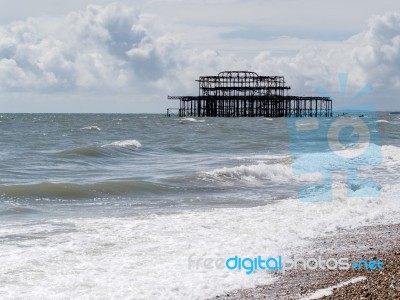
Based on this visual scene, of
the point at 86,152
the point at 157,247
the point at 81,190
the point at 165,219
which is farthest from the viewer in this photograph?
the point at 86,152

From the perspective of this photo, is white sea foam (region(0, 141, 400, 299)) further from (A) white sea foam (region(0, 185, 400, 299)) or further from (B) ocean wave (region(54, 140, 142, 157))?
(B) ocean wave (region(54, 140, 142, 157))

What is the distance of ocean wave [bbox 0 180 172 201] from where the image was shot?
14.0 m

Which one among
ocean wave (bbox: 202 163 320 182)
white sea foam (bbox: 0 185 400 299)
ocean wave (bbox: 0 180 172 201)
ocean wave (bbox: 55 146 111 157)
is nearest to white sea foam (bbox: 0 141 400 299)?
white sea foam (bbox: 0 185 400 299)

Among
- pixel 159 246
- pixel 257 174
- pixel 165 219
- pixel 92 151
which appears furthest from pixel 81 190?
pixel 92 151

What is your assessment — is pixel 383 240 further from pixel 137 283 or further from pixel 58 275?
pixel 58 275

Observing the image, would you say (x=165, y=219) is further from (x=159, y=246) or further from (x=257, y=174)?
(x=257, y=174)

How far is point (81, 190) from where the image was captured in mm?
14609

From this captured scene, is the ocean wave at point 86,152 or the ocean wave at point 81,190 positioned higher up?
the ocean wave at point 86,152

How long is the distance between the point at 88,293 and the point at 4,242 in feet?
8.84

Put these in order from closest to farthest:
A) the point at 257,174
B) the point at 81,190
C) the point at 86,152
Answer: the point at 81,190, the point at 257,174, the point at 86,152

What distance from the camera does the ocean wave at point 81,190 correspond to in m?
14.0

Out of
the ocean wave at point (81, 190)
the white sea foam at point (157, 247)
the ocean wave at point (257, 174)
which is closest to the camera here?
the white sea foam at point (157, 247)

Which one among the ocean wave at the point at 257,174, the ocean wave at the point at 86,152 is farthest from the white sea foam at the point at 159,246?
the ocean wave at the point at 86,152

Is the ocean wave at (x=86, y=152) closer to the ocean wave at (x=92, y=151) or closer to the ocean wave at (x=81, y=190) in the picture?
the ocean wave at (x=92, y=151)
